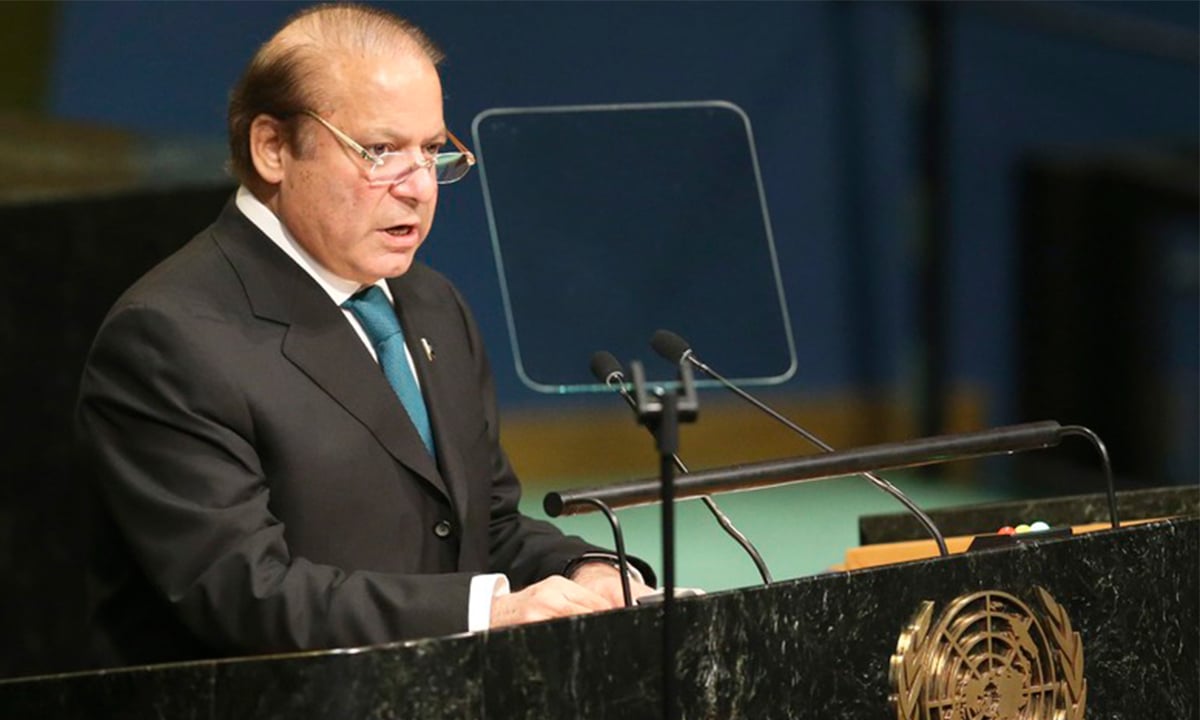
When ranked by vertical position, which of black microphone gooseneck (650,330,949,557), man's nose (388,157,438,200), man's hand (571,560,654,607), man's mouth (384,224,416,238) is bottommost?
man's hand (571,560,654,607)

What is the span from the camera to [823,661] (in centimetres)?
243

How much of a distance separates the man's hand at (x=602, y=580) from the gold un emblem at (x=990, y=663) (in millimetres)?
374

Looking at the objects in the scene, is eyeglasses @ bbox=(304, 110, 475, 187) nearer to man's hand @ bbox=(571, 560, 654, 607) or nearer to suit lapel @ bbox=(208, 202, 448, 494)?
suit lapel @ bbox=(208, 202, 448, 494)

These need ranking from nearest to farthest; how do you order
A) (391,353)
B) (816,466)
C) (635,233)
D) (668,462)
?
(668,462), (816,466), (391,353), (635,233)

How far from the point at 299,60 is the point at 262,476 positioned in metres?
0.57

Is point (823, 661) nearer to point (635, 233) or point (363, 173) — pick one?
point (363, 173)

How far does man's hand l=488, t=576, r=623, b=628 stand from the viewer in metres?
2.38

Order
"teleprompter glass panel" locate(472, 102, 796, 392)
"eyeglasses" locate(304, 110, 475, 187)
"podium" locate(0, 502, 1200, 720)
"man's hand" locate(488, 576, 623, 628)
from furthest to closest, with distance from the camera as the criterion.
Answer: "teleprompter glass panel" locate(472, 102, 796, 392) < "eyeglasses" locate(304, 110, 475, 187) < "man's hand" locate(488, 576, 623, 628) < "podium" locate(0, 502, 1200, 720)

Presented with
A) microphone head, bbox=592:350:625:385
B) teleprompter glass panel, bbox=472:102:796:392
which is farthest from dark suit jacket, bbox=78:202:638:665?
teleprompter glass panel, bbox=472:102:796:392

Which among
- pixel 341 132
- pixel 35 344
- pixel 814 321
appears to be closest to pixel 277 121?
pixel 341 132

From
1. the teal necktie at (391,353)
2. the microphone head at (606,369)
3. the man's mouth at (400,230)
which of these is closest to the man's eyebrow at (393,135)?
the man's mouth at (400,230)

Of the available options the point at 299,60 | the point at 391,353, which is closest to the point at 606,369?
the point at 391,353

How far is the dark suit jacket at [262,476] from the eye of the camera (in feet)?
8.06

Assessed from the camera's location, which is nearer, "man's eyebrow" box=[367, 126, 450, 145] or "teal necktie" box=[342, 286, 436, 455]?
"man's eyebrow" box=[367, 126, 450, 145]
